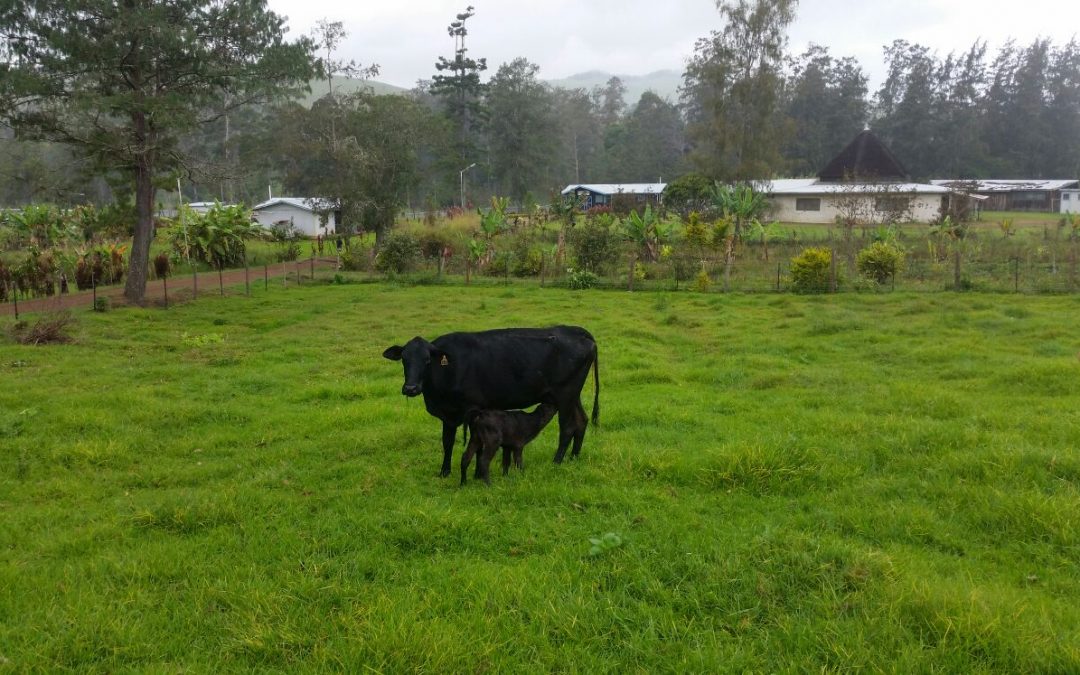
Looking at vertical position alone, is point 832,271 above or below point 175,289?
above

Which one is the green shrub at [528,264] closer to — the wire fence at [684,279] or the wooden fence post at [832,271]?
the wire fence at [684,279]

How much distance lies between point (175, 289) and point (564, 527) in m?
19.3

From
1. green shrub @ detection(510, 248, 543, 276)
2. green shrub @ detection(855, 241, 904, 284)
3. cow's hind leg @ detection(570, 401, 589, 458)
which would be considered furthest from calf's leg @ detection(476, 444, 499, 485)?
green shrub @ detection(510, 248, 543, 276)

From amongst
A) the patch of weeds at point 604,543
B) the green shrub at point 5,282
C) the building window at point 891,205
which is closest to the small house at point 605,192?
the building window at point 891,205

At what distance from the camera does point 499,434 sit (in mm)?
5832

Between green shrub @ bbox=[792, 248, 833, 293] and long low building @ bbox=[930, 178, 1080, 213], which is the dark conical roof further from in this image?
green shrub @ bbox=[792, 248, 833, 293]

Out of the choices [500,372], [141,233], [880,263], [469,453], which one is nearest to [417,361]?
[500,372]

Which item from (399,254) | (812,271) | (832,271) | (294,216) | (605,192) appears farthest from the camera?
(605,192)

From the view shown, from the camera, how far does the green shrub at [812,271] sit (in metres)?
18.8

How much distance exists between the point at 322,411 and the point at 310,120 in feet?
88.3

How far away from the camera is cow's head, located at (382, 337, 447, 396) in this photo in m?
5.66

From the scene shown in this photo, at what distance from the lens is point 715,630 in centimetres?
373

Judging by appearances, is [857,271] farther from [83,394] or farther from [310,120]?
[310,120]

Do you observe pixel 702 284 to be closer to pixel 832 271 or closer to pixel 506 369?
pixel 832 271
